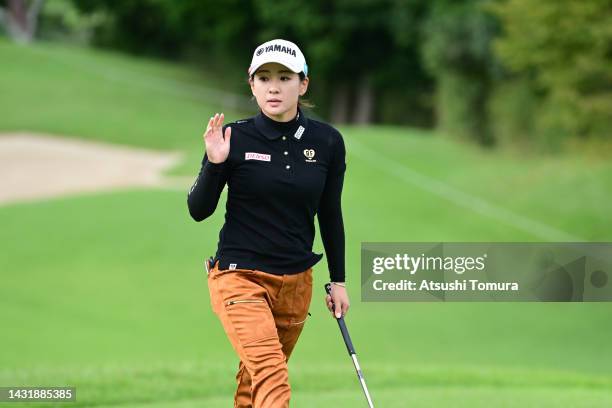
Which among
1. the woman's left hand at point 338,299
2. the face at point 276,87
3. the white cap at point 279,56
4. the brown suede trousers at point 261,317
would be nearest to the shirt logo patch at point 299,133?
the face at point 276,87

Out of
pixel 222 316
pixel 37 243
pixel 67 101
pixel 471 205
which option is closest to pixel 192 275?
pixel 37 243

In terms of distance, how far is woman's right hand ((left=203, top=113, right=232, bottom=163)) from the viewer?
14.6 ft

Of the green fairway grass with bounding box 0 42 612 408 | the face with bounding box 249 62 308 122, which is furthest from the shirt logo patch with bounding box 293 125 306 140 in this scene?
the green fairway grass with bounding box 0 42 612 408

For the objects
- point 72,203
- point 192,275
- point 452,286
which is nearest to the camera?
point 452,286

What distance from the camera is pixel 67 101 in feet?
116

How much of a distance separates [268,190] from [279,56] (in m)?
0.54

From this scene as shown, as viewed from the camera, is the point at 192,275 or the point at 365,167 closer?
the point at 192,275

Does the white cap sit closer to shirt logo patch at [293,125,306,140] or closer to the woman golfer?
the woman golfer

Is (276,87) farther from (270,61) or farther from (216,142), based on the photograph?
(216,142)

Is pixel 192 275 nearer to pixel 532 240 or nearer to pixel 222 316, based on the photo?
pixel 532 240

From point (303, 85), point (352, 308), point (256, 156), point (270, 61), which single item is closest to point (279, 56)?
point (270, 61)

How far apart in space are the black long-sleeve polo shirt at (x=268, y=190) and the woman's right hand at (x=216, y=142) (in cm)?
6

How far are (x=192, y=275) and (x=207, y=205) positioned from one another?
40.8 feet

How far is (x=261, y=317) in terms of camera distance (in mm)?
4648
